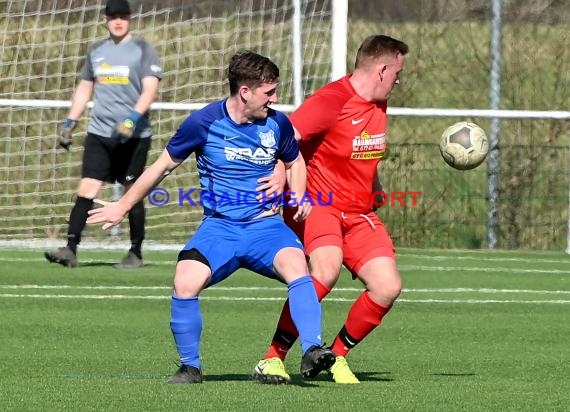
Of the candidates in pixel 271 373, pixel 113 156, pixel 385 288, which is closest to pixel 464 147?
pixel 385 288

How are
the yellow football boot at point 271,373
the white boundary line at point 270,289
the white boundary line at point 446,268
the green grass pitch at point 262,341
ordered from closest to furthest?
the green grass pitch at point 262,341 → the yellow football boot at point 271,373 → the white boundary line at point 270,289 → the white boundary line at point 446,268

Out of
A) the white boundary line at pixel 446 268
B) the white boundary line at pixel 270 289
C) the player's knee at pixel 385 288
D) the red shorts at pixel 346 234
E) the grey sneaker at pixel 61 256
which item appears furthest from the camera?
the white boundary line at pixel 446 268

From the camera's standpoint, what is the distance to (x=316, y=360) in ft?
22.5

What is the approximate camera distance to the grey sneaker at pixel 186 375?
721cm

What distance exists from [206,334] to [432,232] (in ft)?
24.3

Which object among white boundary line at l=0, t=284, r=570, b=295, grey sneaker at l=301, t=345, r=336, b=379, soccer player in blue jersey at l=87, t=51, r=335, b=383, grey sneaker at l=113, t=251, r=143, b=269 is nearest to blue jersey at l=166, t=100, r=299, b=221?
soccer player in blue jersey at l=87, t=51, r=335, b=383

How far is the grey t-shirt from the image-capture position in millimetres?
12703

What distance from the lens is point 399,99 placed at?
18547mm

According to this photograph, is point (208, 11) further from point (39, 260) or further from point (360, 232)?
point (360, 232)

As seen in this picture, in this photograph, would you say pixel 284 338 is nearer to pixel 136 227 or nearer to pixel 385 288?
pixel 385 288

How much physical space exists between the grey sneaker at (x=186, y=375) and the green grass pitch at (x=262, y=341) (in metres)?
0.07

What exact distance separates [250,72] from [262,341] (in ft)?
7.57

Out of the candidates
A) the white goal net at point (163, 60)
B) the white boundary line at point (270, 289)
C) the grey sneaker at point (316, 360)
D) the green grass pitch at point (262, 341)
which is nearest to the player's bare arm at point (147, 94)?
the green grass pitch at point (262, 341)

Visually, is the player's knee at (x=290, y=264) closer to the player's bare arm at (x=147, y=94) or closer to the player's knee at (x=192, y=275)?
the player's knee at (x=192, y=275)
